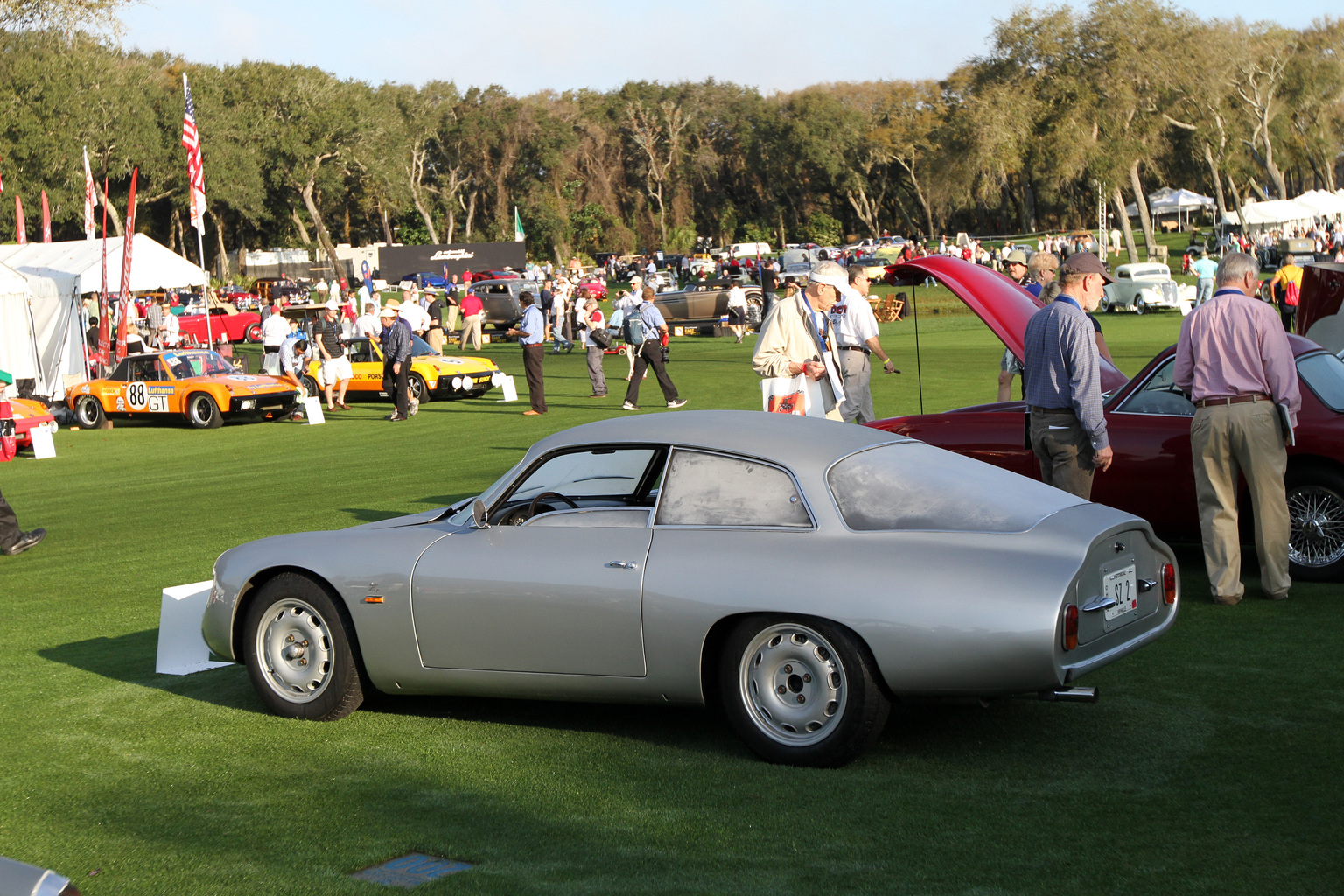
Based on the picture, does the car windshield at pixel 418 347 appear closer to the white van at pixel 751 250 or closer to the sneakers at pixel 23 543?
the sneakers at pixel 23 543

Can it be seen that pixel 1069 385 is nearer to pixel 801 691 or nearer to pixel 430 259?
pixel 801 691

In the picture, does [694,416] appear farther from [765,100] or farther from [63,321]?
[765,100]

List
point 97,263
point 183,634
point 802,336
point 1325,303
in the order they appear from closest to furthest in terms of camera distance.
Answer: point 183,634 < point 802,336 < point 1325,303 < point 97,263

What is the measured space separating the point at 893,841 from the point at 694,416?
211cm

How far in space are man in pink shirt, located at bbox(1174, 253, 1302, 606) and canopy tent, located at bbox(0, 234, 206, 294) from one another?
86.4ft

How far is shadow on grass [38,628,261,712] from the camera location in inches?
253

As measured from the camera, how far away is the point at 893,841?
4109 mm

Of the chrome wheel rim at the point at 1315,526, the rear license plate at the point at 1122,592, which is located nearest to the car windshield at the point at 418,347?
the chrome wheel rim at the point at 1315,526

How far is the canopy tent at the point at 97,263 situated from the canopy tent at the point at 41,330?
0.54m

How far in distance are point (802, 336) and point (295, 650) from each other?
15.0ft

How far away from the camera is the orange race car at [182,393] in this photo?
22.8m

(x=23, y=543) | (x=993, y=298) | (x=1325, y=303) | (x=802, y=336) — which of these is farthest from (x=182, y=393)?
(x=1325, y=303)

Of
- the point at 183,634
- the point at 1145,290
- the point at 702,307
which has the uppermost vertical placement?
the point at 702,307

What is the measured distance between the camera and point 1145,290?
39844 millimetres
